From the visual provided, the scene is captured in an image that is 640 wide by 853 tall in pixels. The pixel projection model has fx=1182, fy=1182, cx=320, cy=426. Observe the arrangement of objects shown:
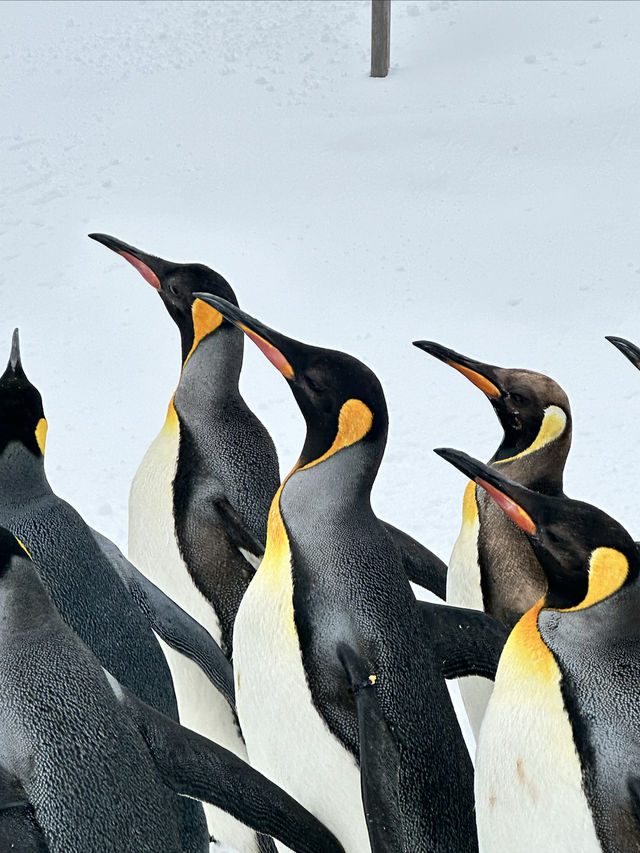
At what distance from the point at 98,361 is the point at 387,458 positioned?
120 cm

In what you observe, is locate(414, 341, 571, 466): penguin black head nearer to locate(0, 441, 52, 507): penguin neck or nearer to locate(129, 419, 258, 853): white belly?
locate(129, 419, 258, 853): white belly

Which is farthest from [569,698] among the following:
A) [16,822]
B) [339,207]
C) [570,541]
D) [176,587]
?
[339,207]

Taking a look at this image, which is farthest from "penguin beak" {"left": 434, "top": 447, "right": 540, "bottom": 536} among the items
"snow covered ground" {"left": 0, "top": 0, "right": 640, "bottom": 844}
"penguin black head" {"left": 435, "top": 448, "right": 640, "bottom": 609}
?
"snow covered ground" {"left": 0, "top": 0, "right": 640, "bottom": 844}

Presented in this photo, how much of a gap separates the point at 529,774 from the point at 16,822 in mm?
670

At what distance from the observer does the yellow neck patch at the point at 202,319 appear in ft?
8.09

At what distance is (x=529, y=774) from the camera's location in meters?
1.59

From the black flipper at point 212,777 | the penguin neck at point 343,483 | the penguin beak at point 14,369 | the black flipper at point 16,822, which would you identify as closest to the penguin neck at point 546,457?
the penguin neck at point 343,483

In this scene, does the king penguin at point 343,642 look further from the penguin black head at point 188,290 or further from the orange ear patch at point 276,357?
the penguin black head at point 188,290

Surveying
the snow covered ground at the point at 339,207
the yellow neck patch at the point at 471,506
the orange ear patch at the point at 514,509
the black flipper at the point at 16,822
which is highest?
the snow covered ground at the point at 339,207

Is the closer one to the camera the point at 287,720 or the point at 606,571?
the point at 606,571

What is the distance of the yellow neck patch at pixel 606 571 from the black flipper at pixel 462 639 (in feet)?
1.31

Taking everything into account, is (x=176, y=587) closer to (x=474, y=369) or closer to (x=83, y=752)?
(x=474, y=369)

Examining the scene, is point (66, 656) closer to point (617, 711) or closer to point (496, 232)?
point (617, 711)

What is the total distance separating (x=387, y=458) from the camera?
3615mm
